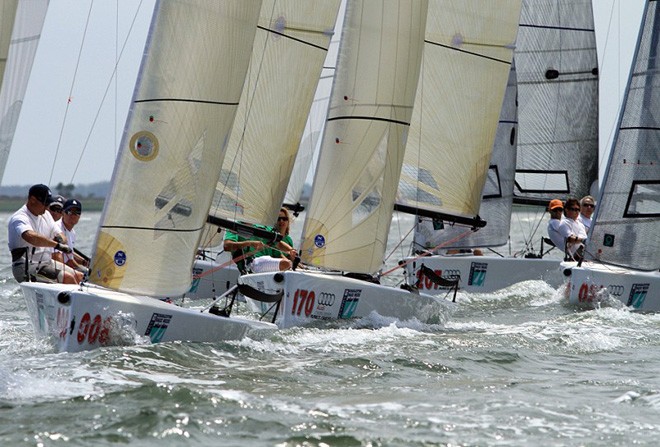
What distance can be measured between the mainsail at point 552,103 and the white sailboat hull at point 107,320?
11374 millimetres

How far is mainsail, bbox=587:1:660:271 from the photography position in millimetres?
16094

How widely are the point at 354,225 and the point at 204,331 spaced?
10.8 feet

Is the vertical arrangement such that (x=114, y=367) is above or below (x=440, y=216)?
below

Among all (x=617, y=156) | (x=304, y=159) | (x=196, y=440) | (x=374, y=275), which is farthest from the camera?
(x=304, y=159)

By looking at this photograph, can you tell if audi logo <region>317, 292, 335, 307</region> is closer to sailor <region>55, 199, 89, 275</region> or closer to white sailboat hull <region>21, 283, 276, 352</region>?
white sailboat hull <region>21, 283, 276, 352</region>

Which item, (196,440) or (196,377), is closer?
(196,440)

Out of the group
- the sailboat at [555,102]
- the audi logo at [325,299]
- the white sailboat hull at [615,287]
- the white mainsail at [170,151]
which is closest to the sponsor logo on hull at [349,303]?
the audi logo at [325,299]

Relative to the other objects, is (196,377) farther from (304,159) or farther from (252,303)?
(304,159)

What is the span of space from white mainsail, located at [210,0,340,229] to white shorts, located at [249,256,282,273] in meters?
0.61

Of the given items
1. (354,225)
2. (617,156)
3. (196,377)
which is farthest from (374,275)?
(196,377)

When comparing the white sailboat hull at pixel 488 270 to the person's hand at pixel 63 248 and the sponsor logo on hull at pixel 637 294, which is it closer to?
the sponsor logo on hull at pixel 637 294

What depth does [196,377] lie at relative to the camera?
9.95 meters

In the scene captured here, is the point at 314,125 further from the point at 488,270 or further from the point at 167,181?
the point at 167,181

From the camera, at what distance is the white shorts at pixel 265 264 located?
14445mm
